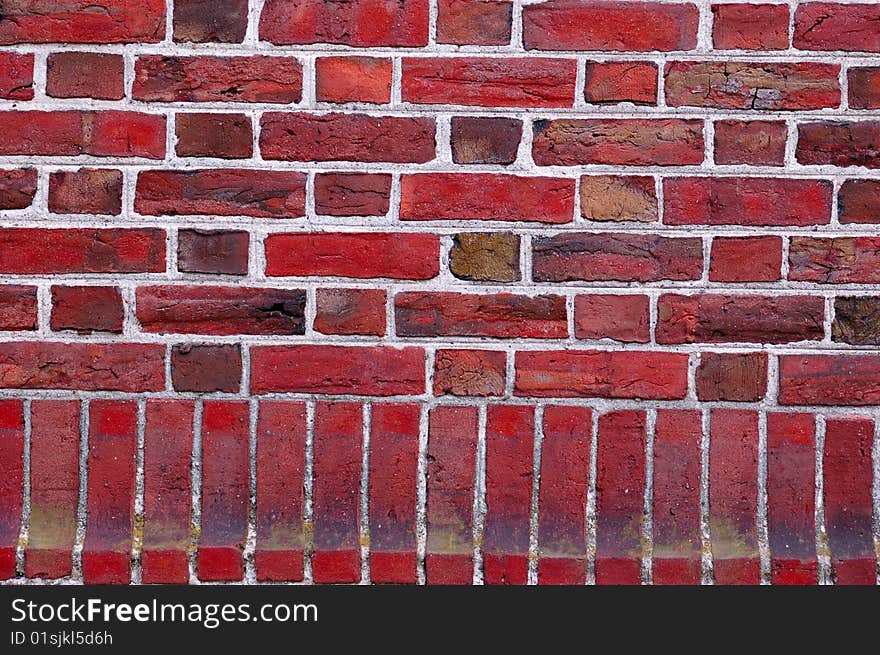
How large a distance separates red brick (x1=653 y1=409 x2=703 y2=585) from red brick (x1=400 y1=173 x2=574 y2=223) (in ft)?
1.31

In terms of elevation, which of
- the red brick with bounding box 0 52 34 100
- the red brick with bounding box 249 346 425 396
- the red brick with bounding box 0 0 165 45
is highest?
the red brick with bounding box 0 0 165 45

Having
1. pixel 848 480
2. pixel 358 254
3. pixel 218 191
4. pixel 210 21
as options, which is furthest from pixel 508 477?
pixel 210 21

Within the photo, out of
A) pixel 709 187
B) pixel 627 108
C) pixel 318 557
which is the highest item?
pixel 627 108

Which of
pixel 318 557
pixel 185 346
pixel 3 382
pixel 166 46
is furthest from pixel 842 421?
pixel 3 382

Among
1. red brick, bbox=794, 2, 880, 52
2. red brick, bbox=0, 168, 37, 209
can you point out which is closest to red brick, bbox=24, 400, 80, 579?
red brick, bbox=0, 168, 37, 209

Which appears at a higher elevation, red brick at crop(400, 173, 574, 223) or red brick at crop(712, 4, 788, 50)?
red brick at crop(712, 4, 788, 50)

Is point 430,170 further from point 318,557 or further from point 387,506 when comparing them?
point 318,557

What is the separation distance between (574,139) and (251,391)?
69 centimetres

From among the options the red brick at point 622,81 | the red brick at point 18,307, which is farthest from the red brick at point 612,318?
the red brick at point 18,307

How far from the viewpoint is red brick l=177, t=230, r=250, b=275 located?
1.40m

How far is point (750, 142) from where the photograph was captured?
139 centimetres

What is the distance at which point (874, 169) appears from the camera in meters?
1.39

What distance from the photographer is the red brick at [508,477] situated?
140 cm

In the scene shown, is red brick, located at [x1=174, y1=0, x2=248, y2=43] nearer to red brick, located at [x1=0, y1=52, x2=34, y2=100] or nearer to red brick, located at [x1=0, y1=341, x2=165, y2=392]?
red brick, located at [x1=0, y1=52, x2=34, y2=100]
